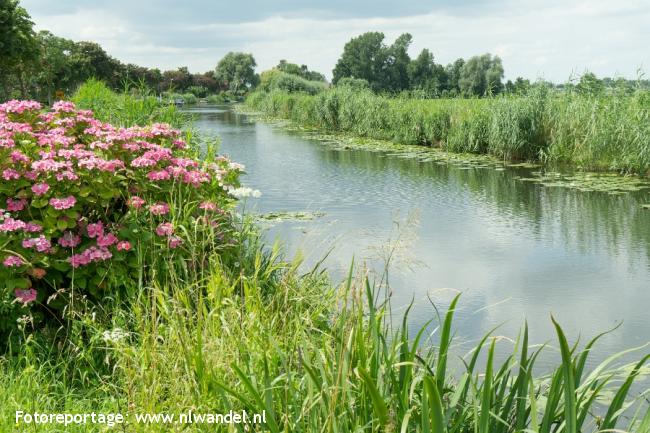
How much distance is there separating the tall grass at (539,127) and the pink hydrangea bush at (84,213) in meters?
10.8

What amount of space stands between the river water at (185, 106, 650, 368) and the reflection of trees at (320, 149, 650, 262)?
0.02 meters

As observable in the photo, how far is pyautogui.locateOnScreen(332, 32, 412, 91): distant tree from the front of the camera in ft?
286

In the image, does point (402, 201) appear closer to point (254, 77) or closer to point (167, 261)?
point (167, 261)

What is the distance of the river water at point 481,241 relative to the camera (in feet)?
19.3

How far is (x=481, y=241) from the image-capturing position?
8.72 m

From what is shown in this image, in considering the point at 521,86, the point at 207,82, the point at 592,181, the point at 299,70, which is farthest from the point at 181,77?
the point at 592,181

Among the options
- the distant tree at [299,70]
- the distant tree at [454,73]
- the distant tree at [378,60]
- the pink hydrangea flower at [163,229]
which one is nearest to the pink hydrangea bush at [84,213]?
the pink hydrangea flower at [163,229]

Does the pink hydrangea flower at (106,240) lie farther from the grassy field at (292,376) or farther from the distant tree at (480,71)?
the distant tree at (480,71)

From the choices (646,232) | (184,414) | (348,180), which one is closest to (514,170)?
(348,180)

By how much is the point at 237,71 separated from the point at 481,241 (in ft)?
322

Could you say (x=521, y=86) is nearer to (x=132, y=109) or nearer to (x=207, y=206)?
(x=132, y=109)

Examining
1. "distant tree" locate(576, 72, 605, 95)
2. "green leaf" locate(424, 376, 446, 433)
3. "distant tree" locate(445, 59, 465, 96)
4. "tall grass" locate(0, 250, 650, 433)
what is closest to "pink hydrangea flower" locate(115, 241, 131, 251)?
"tall grass" locate(0, 250, 650, 433)

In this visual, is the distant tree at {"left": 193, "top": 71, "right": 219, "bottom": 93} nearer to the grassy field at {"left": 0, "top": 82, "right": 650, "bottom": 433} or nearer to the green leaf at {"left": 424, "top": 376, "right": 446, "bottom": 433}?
the grassy field at {"left": 0, "top": 82, "right": 650, "bottom": 433}

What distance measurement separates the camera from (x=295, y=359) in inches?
130
